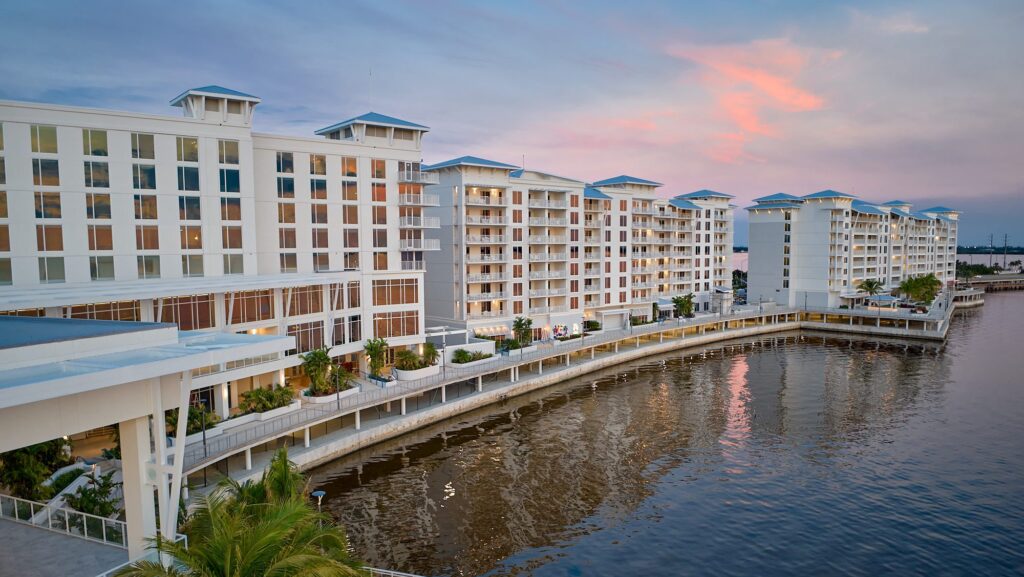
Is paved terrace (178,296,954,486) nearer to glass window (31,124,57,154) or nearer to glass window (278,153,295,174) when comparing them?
glass window (278,153,295,174)

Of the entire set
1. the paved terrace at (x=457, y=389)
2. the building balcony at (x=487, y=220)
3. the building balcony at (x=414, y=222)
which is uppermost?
the building balcony at (x=487, y=220)

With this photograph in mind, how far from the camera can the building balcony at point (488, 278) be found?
63.7 metres

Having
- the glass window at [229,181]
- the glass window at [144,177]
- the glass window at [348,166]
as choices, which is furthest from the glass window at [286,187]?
the glass window at [144,177]

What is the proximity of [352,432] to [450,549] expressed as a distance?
14643 mm

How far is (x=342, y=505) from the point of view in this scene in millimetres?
31672

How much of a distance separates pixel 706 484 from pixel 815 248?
7934 cm

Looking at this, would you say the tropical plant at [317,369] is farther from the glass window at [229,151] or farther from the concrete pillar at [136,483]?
the concrete pillar at [136,483]

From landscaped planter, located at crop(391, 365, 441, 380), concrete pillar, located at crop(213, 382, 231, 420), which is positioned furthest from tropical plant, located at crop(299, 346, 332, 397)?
landscaped planter, located at crop(391, 365, 441, 380)

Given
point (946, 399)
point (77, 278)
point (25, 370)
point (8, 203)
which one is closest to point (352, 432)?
point (77, 278)

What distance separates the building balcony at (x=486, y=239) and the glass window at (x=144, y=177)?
30172 mm

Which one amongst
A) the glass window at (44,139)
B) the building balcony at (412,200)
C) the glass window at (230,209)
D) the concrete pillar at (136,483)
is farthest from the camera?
the building balcony at (412,200)

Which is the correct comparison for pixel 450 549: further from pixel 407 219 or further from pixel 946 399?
pixel 946 399

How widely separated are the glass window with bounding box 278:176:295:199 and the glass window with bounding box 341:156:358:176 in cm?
427

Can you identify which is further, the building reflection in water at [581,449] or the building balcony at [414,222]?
the building balcony at [414,222]
